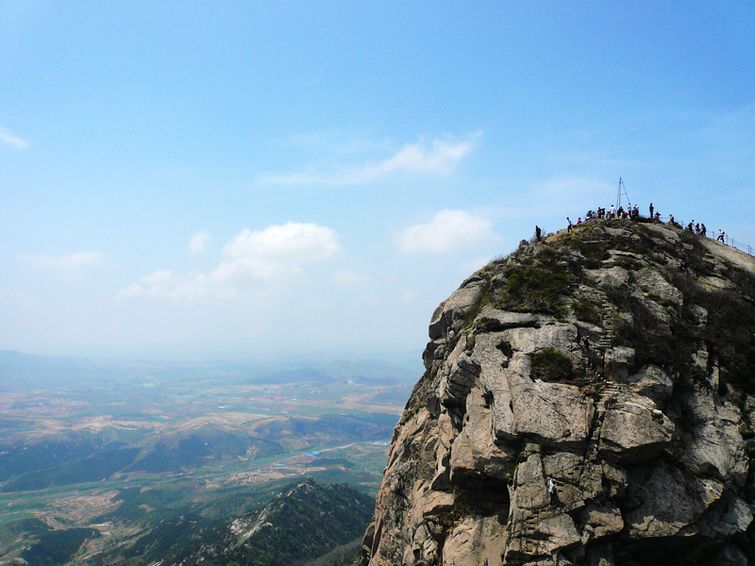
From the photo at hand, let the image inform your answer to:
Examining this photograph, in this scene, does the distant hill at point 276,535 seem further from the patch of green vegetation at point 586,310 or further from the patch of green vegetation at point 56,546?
the patch of green vegetation at point 586,310

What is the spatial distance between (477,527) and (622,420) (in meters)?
8.20

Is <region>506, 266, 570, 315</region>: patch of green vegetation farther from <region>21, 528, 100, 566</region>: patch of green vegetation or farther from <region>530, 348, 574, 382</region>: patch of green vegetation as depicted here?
<region>21, 528, 100, 566</region>: patch of green vegetation

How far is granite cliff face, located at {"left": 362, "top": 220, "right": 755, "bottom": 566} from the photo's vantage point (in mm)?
20147

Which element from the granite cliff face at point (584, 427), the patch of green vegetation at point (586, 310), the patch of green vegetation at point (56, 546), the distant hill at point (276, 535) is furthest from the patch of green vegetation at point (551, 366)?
the patch of green vegetation at point (56, 546)

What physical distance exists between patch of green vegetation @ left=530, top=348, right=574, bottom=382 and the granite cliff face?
0.22 feet

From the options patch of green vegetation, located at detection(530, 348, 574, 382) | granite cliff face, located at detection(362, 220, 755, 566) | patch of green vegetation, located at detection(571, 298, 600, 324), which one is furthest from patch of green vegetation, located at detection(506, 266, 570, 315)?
patch of green vegetation, located at detection(530, 348, 574, 382)

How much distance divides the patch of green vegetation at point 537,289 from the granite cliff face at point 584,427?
10 centimetres

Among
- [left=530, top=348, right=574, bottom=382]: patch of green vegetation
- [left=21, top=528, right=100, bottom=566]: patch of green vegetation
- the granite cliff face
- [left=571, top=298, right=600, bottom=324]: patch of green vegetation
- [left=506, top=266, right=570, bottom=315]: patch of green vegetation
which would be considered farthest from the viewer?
[left=21, top=528, right=100, bottom=566]: patch of green vegetation

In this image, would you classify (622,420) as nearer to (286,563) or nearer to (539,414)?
(539,414)

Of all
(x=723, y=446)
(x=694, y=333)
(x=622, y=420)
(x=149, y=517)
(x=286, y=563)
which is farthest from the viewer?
(x=149, y=517)

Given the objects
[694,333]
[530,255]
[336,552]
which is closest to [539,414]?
[694,333]

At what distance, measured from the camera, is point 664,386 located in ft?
78.3

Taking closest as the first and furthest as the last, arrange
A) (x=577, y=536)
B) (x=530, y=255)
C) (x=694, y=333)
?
(x=577, y=536), (x=694, y=333), (x=530, y=255)

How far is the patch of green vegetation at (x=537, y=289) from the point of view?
28.7 m
